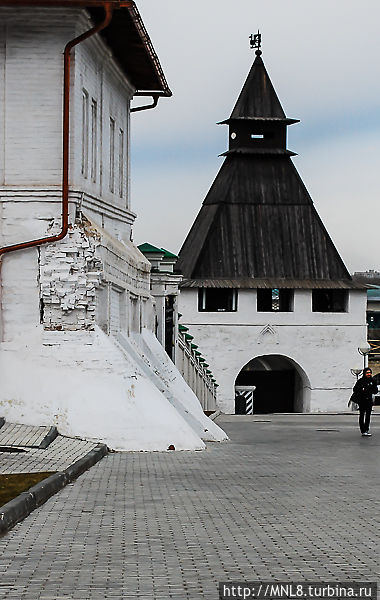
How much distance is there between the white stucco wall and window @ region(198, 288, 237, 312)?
35 centimetres

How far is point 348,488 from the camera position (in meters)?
13.1

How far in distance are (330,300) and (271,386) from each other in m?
5.46

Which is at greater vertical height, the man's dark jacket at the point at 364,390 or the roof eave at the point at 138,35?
the roof eave at the point at 138,35

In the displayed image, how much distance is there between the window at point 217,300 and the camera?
63.2 m

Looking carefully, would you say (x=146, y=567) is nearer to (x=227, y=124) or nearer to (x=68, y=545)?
(x=68, y=545)

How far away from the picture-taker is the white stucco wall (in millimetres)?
62219

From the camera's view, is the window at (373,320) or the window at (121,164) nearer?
the window at (121,164)

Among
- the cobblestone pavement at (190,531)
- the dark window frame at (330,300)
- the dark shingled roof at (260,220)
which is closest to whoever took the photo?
the cobblestone pavement at (190,531)

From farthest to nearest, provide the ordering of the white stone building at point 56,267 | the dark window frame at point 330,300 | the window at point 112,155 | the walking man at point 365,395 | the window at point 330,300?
1. the window at point 330,300
2. the dark window frame at point 330,300
3. the walking man at point 365,395
4. the window at point 112,155
5. the white stone building at point 56,267

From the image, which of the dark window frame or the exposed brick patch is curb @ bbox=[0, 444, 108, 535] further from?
the dark window frame

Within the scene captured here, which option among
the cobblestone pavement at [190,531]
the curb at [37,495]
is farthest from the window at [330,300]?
the curb at [37,495]

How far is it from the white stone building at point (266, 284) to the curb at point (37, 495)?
1879 inches

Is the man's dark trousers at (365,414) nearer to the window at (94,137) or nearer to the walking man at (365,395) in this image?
the walking man at (365,395)

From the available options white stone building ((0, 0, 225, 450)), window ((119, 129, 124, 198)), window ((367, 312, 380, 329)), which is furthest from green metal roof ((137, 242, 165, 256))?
window ((367, 312, 380, 329))
